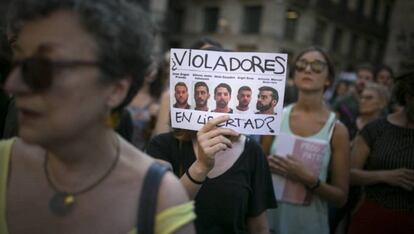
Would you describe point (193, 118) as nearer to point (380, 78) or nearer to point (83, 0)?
point (83, 0)

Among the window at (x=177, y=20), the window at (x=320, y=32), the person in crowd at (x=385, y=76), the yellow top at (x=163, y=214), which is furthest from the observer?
the window at (x=177, y=20)

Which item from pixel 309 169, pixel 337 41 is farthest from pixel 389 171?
pixel 337 41

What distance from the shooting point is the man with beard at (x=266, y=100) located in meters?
1.88

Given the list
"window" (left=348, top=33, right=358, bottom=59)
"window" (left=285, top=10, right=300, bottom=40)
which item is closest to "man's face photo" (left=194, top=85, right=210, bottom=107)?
"window" (left=285, top=10, right=300, bottom=40)

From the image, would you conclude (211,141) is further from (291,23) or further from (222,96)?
(291,23)

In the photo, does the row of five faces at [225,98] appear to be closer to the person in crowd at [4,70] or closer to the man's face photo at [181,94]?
the man's face photo at [181,94]

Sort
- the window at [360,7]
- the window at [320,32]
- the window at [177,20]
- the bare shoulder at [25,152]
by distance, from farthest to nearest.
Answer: the window at [360,7], the window at [177,20], the window at [320,32], the bare shoulder at [25,152]

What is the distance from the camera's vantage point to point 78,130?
1.16 metres

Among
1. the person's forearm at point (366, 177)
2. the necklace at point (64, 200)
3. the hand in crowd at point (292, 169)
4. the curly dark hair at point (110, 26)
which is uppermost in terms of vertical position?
the curly dark hair at point (110, 26)

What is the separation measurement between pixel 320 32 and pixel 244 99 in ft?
95.5

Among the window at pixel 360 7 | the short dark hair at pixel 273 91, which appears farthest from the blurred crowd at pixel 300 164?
the window at pixel 360 7

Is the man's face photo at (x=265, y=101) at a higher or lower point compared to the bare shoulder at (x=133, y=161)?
higher

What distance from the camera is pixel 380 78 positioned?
5.65 metres

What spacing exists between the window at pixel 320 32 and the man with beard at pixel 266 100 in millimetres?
27534
